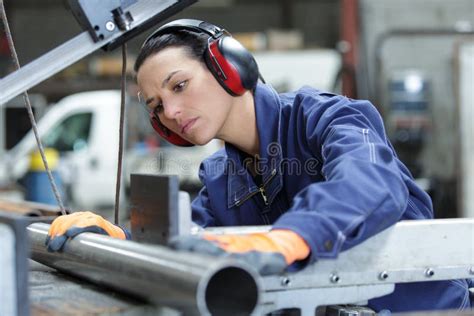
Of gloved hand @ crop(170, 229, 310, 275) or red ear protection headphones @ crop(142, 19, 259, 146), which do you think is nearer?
gloved hand @ crop(170, 229, 310, 275)

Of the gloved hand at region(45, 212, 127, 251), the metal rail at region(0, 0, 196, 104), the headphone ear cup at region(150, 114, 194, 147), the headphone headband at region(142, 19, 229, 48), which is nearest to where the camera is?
the metal rail at region(0, 0, 196, 104)

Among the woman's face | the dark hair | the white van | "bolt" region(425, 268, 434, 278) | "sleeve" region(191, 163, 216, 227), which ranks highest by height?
the dark hair

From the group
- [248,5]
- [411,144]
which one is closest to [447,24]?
[411,144]

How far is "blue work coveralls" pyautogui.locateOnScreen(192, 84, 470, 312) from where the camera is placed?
1233 mm

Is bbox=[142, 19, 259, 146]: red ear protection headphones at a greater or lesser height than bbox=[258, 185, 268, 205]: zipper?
greater

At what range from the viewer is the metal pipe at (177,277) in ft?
3.42

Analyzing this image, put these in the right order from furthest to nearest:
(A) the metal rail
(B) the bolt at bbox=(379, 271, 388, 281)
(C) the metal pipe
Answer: (A) the metal rail
(B) the bolt at bbox=(379, 271, 388, 281)
(C) the metal pipe

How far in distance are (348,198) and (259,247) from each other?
7.4 inches

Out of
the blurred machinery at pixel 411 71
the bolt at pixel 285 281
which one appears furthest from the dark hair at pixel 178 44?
the blurred machinery at pixel 411 71

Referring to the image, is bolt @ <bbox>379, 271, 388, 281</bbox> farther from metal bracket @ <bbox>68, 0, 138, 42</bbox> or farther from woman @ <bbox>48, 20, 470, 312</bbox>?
metal bracket @ <bbox>68, 0, 138, 42</bbox>

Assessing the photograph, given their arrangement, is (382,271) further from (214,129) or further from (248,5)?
(248,5)

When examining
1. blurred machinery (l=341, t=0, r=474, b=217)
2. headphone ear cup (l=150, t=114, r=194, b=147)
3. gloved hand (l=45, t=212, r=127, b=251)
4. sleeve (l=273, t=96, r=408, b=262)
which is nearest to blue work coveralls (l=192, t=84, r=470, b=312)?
sleeve (l=273, t=96, r=408, b=262)

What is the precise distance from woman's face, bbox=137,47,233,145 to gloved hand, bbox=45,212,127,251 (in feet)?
0.84

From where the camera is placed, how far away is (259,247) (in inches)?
45.2
